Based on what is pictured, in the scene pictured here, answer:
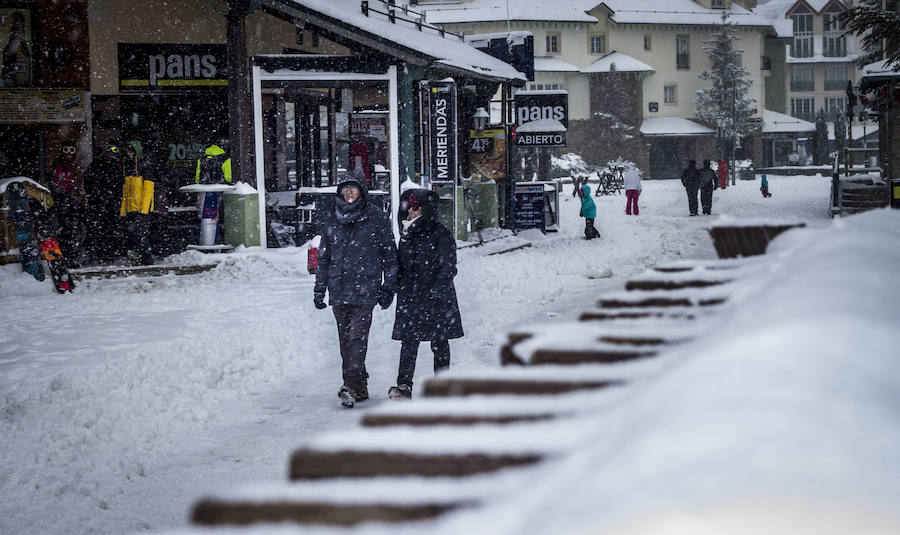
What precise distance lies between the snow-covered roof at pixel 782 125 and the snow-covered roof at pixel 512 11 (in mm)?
14727

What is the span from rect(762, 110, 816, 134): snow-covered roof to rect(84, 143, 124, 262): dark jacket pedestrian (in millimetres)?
59196

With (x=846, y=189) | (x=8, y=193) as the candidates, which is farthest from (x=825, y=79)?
(x=8, y=193)

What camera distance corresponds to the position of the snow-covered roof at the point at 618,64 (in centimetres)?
6606

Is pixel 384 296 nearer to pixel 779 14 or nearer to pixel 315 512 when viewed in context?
pixel 315 512

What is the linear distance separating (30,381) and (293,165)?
1578 cm

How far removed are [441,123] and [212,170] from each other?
450cm

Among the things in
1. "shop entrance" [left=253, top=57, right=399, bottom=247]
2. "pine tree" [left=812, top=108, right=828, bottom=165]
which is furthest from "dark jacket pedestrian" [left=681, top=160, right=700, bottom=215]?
"pine tree" [left=812, top=108, right=828, bottom=165]

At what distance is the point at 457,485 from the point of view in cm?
170

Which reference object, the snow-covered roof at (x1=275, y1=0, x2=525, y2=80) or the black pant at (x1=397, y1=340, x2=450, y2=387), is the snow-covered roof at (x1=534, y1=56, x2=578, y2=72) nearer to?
the snow-covered roof at (x1=275, y1=0, x2=525, y2=80)

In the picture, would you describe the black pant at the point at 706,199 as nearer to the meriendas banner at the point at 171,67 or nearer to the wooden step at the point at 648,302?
the meriendas banner at the point at 171,67

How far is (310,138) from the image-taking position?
2284cm

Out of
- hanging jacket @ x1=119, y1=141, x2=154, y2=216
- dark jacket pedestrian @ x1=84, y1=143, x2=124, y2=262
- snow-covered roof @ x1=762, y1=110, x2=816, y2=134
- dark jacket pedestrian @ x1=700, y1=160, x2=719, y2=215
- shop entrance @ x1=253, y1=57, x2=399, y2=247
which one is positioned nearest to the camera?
hanging jacket @ x1=119, y1=141, x2=154, y2=216

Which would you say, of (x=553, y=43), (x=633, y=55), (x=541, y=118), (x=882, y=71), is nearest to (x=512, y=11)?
(x=553, y=43)

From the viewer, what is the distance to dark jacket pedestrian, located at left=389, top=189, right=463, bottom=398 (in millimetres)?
7703
